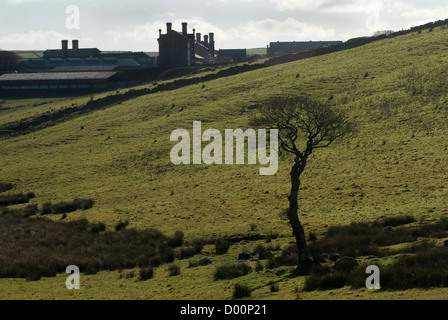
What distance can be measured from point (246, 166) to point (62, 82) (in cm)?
8785

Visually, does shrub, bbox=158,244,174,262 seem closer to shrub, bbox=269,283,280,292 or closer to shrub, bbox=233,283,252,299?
shrub, bbox=233,283,252,299

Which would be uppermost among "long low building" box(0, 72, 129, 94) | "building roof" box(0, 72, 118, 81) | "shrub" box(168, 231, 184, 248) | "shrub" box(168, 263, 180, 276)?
"building roof" box(0, 72, 118, 81)

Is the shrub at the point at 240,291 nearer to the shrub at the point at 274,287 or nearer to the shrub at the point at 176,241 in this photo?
the shrub at the point at 274,287

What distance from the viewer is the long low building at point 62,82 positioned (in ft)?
413

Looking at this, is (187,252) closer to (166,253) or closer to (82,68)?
(166,253)

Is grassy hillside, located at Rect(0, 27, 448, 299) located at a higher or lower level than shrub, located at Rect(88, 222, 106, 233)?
higher

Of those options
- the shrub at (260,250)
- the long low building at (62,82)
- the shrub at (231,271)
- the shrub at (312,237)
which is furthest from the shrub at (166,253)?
the long low building at (62,82)

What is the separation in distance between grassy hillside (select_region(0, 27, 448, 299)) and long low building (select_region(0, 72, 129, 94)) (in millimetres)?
38838

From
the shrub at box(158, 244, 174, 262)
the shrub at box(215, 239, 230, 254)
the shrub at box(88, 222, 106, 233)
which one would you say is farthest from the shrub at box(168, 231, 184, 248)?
the shrub at box(88, 222, 106, 233)

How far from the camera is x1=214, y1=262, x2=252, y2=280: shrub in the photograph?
936 inches

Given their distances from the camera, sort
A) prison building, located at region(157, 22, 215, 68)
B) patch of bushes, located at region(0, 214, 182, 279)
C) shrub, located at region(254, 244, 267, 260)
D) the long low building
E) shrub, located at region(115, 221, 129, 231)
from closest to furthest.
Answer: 1. patch of bushes, located at region(0, 214, 182, 279)
2. shrub, located at region(254, 244, 267, 260)
3. shrub, located at region(115, 221, 129, 231)
4. the long low building
5. prison building, located at region(157, 22, 215, 68)

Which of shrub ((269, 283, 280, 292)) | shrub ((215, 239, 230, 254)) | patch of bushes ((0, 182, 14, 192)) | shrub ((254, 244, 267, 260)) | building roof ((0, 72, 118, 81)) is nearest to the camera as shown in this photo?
shrub ((269, 283, 280, 292))
